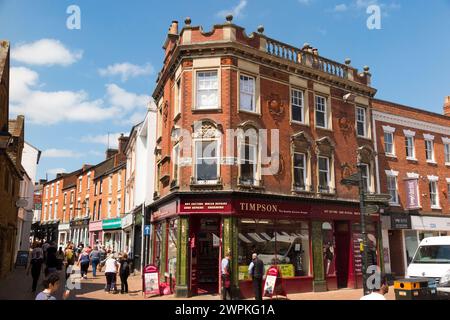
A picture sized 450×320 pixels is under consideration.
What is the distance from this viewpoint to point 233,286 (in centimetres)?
1579

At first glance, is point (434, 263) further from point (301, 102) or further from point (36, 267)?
point (36, 267)

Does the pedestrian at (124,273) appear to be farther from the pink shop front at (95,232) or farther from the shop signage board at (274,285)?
the pink shop front at (95,232)

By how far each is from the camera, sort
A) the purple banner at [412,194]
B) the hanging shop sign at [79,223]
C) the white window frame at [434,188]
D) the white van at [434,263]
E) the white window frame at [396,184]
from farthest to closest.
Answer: the hanging shop sign at [79,223] → the white window frame at [434,188] → the purple banner at [412,194] → the white window frame at [396,184] → the white van at [434,263]

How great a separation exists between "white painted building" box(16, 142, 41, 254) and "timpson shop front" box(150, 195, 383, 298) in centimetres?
1667

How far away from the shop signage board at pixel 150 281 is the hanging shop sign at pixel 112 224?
18.6 m

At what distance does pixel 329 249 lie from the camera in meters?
19.1

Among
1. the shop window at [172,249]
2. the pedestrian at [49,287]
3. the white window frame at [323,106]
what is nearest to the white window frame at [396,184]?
the white window frame at [323,106]

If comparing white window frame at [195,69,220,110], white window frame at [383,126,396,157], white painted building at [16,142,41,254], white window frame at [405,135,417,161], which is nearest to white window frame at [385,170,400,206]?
white window frame at [383,126,396,157]

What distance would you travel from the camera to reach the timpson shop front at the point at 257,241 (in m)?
16.2

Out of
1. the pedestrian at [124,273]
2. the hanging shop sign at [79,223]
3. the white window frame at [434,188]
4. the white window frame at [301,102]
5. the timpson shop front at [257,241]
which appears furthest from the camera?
the hanging shop sign at [79,223]

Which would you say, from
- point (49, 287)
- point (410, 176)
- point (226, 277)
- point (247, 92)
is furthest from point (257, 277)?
point (410, 176)

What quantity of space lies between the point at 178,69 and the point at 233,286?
10205 millimetres
